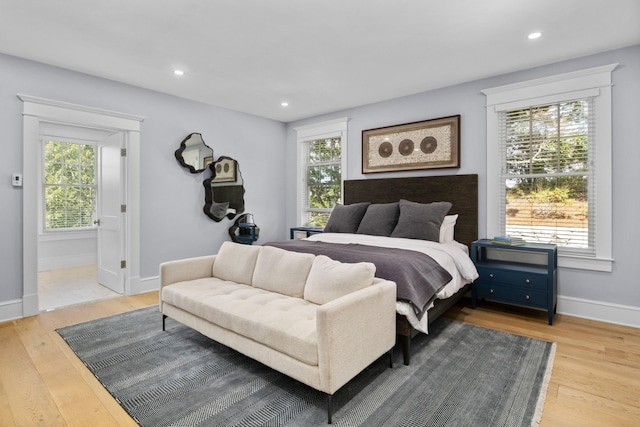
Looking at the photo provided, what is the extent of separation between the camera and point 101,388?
211cm

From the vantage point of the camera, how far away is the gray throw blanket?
239cm

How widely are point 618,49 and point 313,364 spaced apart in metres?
3.93

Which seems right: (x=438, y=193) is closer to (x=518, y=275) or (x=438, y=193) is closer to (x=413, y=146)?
(x=413, y=146)

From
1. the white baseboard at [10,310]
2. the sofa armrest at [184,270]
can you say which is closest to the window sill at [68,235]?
the white baseboard at [10,310]

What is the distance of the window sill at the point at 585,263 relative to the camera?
126 inches

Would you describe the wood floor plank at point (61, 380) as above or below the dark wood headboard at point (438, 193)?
below

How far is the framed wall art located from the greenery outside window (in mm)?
547

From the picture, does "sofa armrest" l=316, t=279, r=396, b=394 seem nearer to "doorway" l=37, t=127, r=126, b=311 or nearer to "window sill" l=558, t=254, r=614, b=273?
"window sill" l=558, t=254, r=614, b=273

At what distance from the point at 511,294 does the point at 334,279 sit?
211 centimetres

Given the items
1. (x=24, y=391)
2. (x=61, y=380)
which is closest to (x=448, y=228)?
(x=61, y=380)

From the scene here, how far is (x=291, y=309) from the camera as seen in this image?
2.28 meters

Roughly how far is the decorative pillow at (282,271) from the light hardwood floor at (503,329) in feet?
4.03

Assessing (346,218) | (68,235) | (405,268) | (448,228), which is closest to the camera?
(405,268)

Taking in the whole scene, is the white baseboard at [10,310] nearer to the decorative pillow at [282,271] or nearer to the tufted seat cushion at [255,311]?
the tufted seat cushion at [255,311]
